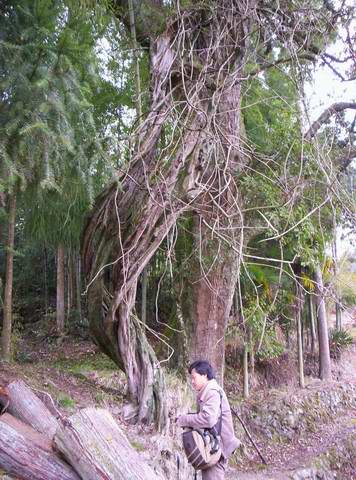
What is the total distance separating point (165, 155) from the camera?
186 inches

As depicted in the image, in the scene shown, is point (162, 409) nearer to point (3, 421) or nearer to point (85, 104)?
point (3, 421)

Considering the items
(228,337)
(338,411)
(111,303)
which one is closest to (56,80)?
(111,303)

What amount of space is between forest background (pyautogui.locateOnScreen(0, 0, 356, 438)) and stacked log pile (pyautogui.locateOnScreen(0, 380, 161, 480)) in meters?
1.35

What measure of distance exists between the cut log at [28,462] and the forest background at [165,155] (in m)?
1.49

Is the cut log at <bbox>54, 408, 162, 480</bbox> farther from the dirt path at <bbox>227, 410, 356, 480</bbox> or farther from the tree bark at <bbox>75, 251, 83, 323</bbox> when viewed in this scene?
the tree bark at <bbox>75, 251, 83, 323</bbox>

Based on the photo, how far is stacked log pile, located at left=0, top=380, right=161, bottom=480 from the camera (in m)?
2.75

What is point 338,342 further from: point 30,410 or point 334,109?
point 30,410

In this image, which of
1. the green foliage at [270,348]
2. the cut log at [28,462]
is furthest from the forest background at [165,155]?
the cut log at [28,462]

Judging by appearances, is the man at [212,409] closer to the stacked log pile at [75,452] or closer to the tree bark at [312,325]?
the stacked log pile at [75,452]

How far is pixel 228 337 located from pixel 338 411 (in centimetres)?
314

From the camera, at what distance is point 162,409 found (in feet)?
15.3

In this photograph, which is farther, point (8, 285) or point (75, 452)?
point (8, 285)

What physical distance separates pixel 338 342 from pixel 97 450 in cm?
963

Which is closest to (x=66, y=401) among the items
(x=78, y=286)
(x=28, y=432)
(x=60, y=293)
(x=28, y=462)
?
(x=28, y=432)
